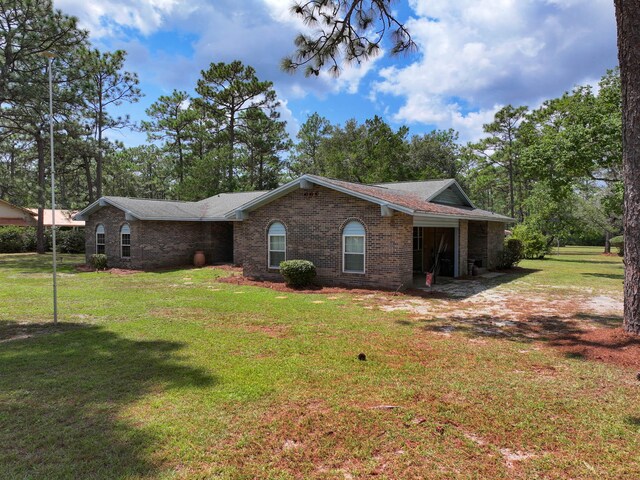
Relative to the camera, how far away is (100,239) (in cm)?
2047

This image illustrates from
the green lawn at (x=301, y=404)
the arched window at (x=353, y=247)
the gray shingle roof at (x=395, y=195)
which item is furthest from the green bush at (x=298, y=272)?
the green lawn at (x=301, y=404)

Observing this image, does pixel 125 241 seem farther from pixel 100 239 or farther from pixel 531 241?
pixel 531 241

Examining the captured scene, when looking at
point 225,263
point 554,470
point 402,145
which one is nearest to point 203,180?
point 225,263

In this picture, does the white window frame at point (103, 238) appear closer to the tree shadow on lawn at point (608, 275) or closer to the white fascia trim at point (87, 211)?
the white fascia trim at point (87, 211)

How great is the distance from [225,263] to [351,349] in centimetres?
1600

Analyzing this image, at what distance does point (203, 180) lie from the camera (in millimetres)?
32781

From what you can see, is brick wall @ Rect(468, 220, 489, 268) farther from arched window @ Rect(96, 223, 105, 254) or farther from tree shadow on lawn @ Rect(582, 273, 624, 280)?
arched window @ Rect(96, 223, 105, 254)

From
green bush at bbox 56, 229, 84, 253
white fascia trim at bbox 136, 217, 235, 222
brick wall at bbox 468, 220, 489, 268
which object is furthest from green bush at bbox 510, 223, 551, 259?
green bush at bbox 56, 229, 84, 253

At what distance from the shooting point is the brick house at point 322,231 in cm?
1282

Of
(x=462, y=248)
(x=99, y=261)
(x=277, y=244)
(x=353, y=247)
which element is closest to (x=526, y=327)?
(x=353, y=247)

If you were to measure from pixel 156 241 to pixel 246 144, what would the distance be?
21.0 m

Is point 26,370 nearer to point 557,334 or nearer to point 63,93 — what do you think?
point 557,334

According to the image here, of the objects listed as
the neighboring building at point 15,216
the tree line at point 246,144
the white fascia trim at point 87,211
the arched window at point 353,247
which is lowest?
the arched window at point 353,247

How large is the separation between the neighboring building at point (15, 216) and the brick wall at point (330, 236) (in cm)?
3145
